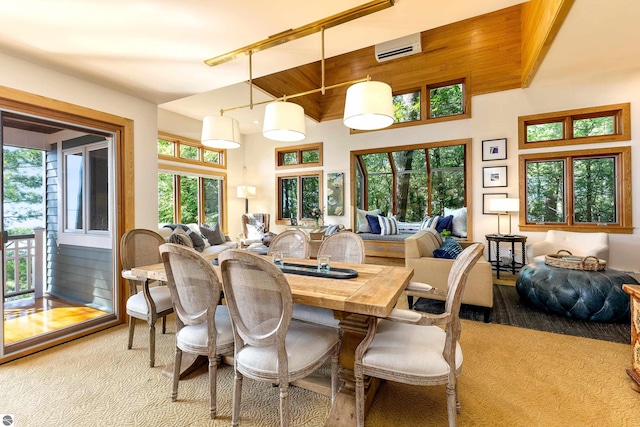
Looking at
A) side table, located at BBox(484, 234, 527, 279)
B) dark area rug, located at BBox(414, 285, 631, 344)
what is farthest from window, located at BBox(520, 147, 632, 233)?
dark area rug, located at BBox(414, 285, 631, 344)

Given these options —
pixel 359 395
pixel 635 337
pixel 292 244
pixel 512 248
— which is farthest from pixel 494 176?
pixel 359 395

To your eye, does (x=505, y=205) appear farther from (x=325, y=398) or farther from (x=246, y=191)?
(x=246, y=191)

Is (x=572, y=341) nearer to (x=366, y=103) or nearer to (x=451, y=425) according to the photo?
(x=451, y=425)

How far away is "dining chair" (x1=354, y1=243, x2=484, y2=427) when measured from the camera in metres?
1.37

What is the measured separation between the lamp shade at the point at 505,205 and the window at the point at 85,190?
18.4 feet

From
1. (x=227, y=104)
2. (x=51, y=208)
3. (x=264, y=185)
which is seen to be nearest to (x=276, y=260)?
(x=51, y=208)

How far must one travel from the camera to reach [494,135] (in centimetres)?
552

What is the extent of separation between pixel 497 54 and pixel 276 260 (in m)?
5.92

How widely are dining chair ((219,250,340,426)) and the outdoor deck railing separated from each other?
408cm

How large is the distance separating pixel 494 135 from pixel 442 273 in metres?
3.76

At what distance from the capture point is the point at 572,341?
2547 mm

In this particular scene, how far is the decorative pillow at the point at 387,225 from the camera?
6584 mm

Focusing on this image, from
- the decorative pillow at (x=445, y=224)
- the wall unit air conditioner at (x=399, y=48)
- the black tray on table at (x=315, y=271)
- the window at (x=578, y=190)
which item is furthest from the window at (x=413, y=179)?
the black tray on table at (x=315, y=271)

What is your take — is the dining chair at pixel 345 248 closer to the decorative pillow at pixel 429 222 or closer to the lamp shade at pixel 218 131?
the lamp shade at pixel 218 131
